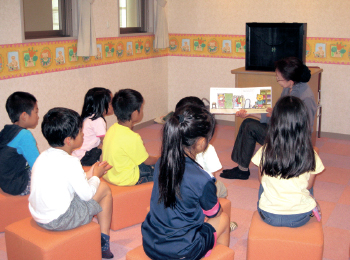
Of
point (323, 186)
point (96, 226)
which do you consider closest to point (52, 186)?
point (96, 226)

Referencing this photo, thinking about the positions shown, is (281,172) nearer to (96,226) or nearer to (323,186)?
(96,226)

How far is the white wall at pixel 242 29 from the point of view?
480 cm

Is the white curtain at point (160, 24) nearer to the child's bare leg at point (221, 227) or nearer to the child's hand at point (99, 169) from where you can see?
the child's hand at point (99, 169)

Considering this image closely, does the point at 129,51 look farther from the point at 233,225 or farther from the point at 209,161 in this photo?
the point at 209,161

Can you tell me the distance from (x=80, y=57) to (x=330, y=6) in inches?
117

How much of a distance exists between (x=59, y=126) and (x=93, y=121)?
1112mm

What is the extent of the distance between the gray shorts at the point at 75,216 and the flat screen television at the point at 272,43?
8.97ft

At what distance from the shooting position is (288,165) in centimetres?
195

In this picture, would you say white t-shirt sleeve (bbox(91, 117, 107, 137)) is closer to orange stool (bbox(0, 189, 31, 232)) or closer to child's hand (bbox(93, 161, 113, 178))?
orange stool (bbox(0, 189, 31, 232))

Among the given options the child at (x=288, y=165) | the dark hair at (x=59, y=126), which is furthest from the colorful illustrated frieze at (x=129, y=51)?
the child at (x=288, y=165)

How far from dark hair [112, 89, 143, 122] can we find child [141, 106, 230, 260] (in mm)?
918

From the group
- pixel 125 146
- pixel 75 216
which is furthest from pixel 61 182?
pixel 125 146

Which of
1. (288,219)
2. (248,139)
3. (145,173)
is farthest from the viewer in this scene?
(248,139)

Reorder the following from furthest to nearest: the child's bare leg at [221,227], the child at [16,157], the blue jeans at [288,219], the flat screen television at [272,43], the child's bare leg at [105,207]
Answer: the flat screen television at [272,43] < the child at [16,157] < the child's bare leg at [105,207] < the blue jeans at [288,219] < the child's bare leg at [221,227]
